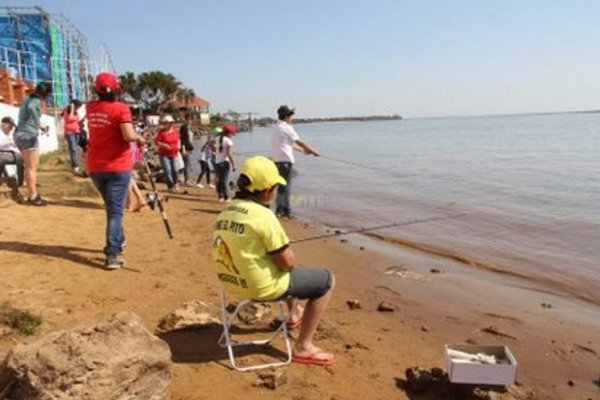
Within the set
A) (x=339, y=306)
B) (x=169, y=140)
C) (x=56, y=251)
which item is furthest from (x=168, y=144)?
(x=339, y=306)

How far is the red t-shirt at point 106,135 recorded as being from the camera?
19.2ft

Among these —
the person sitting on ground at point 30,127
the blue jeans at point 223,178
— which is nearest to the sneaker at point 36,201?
the person sitting on ground at point 30,127

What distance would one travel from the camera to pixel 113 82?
580 cm

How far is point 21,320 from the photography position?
430 cm

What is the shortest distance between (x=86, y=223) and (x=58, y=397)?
19.0 ft

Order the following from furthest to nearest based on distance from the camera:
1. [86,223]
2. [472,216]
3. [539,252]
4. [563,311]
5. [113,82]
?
[472,216], [539,252], [86,223], [563,311], [113,82]

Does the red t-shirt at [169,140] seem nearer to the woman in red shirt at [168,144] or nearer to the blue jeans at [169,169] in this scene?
the woman in red shirt at [168,144]

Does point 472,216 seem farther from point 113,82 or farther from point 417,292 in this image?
point 113,82

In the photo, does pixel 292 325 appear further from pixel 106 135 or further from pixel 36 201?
pixel 36 201

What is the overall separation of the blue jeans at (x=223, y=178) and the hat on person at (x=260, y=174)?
26.5 feet

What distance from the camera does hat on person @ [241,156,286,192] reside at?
3.89 m

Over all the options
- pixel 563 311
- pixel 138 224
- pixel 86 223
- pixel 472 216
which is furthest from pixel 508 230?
pixel 86 223

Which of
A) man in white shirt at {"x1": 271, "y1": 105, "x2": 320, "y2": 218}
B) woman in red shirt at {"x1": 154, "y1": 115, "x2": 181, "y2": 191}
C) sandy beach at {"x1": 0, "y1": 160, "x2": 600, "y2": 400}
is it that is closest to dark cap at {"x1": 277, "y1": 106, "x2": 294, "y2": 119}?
man in white shirt at {"x1": 271, "y1": 105, "x2": 320, "y2": 218}

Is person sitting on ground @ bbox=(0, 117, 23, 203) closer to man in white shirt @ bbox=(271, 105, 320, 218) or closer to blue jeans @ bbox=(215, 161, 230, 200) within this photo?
blue jeans @ bbox=(215, 161, 230, 200)
